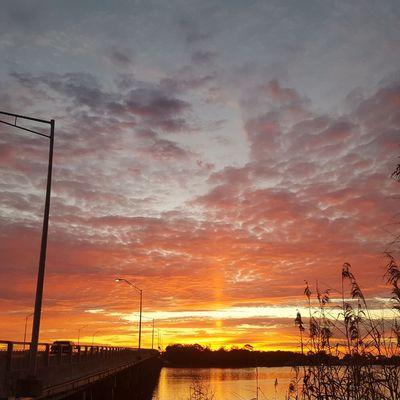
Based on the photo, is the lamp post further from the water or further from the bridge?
the water

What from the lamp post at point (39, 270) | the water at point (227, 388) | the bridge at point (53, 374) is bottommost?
the water at point (227, 388)

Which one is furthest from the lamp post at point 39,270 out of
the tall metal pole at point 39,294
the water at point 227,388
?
the water at point 227,388

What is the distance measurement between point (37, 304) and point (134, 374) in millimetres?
48565

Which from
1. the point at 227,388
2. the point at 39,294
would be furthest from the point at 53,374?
the point at 227,388

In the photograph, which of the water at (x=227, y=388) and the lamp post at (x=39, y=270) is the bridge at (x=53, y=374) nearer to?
the lamp post at (x=39, y=270)

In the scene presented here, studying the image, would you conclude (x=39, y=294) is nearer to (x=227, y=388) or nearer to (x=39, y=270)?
(x=39, y=270)

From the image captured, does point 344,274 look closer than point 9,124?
Yes

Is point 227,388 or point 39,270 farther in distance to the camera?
point 227,388

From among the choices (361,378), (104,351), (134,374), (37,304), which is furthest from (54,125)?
(134,374)

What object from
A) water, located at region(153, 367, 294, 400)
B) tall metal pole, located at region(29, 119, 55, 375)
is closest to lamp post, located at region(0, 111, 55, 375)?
tall metal pole, located at region(29, 119, 55, 375)

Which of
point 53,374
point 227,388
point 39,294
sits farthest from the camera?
point 227,388

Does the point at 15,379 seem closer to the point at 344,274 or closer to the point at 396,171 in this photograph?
the point at 344,274

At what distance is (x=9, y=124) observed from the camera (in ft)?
62.2

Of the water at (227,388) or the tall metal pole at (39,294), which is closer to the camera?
the tall metal pole at (39,294)
